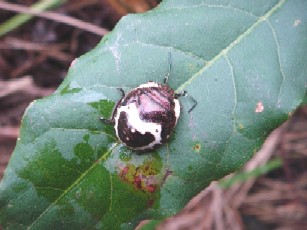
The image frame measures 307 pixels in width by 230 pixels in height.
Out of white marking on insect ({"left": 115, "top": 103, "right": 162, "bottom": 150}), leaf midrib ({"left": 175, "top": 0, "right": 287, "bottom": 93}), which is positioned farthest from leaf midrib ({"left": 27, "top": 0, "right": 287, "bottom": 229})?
white marking on insect ({"left": 115, "top": 103, "right": 162, "bottom": 150})

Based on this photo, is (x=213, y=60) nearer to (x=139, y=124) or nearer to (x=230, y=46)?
(x=230, y=46)

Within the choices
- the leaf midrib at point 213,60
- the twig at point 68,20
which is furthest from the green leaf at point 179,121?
the twig at point 68,20

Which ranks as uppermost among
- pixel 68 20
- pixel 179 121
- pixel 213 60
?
pixel 68 20

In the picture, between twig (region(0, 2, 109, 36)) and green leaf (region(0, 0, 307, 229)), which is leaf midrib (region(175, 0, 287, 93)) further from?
twig (region(0, 2, 109, 36))

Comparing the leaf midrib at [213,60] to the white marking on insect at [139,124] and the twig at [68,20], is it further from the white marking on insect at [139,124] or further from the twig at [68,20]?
the twig at [68,20]

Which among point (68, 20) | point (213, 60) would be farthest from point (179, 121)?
point (68, 20)

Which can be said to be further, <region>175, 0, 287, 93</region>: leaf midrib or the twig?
the twig

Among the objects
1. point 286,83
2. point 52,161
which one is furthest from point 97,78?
point 286,83
